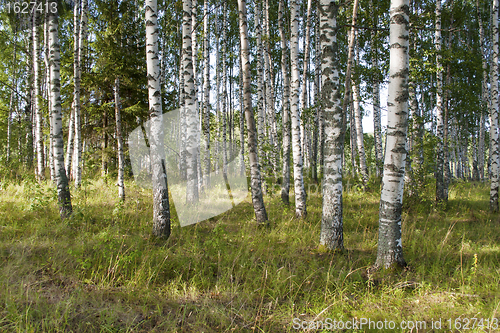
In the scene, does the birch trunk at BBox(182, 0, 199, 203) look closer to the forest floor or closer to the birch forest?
the birch forest

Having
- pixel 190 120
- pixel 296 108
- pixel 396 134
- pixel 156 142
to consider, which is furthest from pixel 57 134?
pixel 396 134

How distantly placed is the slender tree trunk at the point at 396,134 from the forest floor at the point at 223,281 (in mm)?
553

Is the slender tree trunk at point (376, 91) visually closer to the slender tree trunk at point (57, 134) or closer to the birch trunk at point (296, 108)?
the birch trunk at point (296, 108)

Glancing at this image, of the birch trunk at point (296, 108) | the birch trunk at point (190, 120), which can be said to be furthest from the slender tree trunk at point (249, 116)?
the birch trunk at point (190, 120)

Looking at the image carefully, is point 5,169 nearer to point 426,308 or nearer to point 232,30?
point 426,308

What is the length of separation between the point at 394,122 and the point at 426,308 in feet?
7.89

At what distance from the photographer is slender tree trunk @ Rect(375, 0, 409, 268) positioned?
142 inches

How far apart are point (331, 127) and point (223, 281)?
10.0 ft

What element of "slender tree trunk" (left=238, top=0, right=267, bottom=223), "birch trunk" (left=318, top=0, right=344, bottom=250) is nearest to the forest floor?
"birch trunk" (left=318, top=0, right=344, bottom=250)

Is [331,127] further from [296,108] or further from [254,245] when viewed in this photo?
[296,108]

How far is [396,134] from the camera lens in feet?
11.9

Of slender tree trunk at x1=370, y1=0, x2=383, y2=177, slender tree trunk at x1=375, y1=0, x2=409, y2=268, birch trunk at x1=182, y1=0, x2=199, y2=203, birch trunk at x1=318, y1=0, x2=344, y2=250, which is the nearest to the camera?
slender tree trunk at x1=375, y1=0, x2=409, y2=268

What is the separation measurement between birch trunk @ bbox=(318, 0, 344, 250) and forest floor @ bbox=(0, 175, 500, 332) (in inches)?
19.7

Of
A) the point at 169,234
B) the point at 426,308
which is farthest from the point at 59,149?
the point at 426,308
